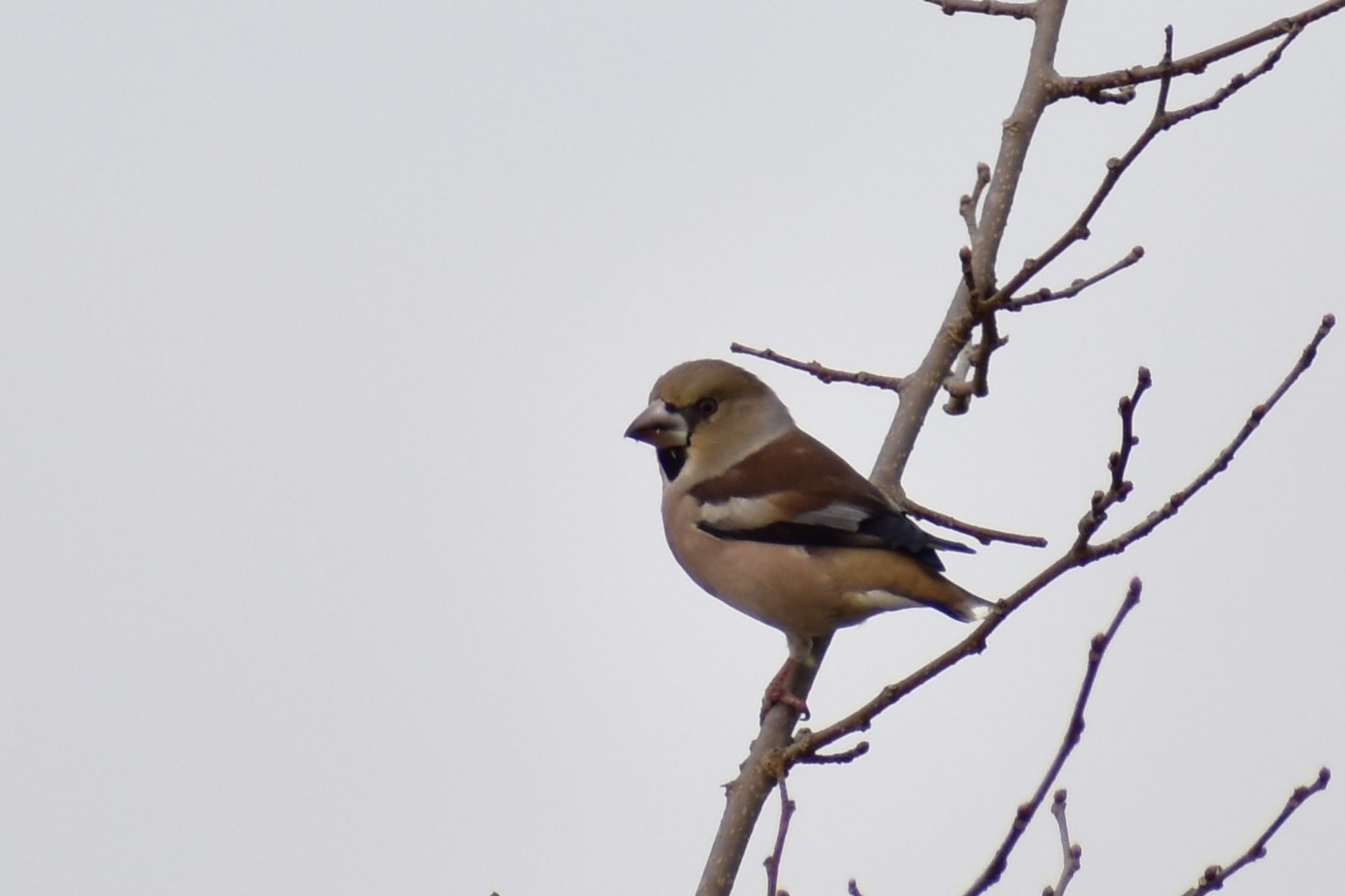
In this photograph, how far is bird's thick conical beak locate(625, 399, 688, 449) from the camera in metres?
6.38

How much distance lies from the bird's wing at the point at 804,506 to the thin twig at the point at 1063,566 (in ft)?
4.56

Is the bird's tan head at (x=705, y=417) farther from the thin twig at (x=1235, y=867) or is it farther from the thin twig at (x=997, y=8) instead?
the thin twig at (x=1235, y=867)

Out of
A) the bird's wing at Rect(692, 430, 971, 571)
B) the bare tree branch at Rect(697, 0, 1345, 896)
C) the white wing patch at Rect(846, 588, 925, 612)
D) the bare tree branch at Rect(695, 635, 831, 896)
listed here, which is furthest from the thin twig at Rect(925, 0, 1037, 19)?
the bare tree branch at Rect(695, 635, 831, 896)

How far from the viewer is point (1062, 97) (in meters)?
5.30

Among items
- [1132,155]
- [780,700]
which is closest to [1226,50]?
[1132,155]

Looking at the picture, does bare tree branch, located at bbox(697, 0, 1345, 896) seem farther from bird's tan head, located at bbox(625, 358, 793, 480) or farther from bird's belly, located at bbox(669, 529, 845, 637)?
bird's tan head, located at bbox(625, 358, 793, 480)

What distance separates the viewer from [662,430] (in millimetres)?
6375

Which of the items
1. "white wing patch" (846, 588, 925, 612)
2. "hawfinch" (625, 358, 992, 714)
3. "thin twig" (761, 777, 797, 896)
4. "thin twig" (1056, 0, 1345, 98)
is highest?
"thin twig" (1056, 0, 1345, 98)

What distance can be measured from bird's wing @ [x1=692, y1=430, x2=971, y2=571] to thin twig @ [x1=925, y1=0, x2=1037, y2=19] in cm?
150

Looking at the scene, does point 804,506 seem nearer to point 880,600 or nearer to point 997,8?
point 880,600

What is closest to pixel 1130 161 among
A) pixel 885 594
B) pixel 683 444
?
pixel 885 594

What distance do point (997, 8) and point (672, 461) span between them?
197 cm

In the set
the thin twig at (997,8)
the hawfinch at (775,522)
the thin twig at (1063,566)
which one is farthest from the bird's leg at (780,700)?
the thin twig at (997,8)

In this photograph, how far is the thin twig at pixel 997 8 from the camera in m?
5.48
